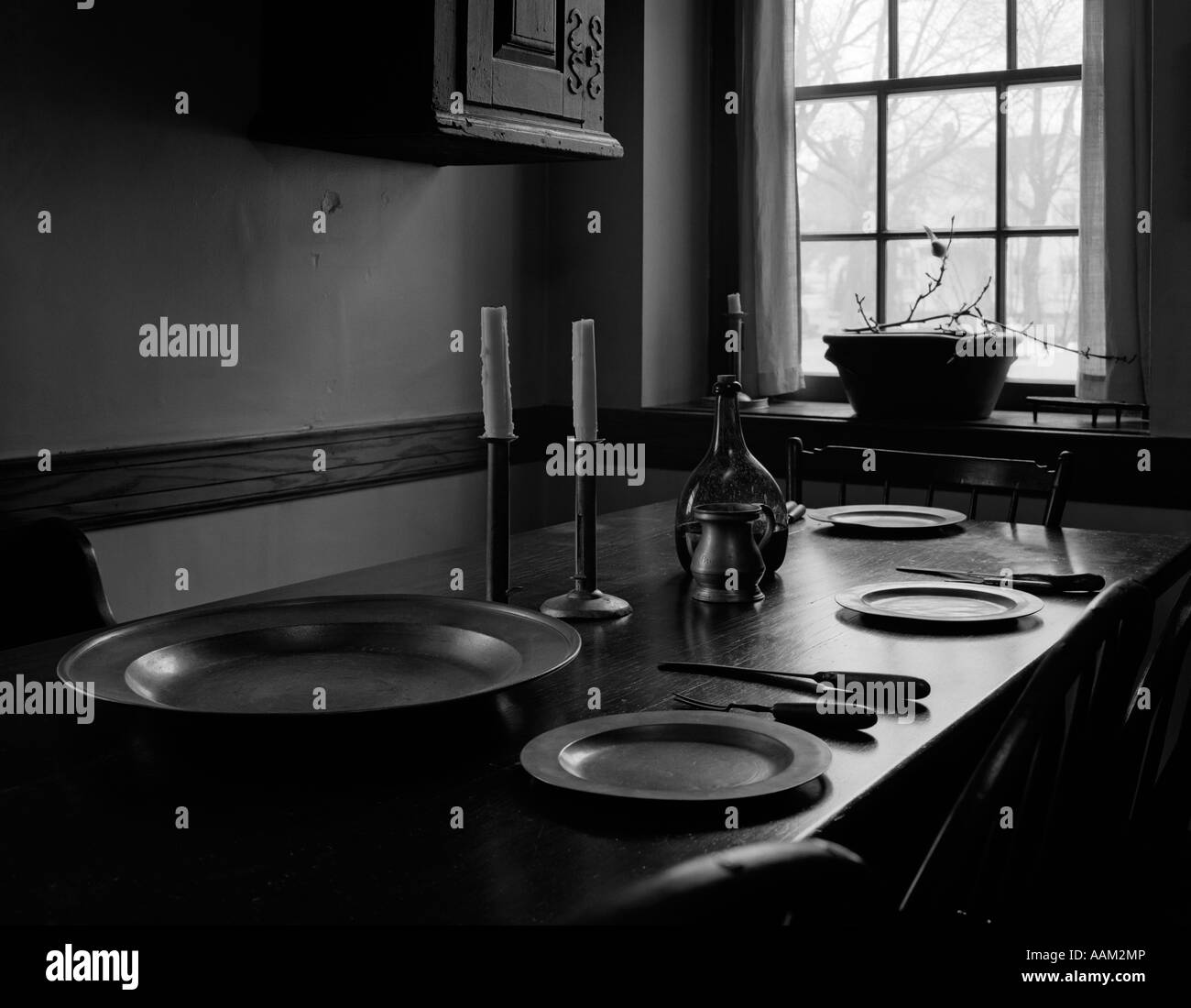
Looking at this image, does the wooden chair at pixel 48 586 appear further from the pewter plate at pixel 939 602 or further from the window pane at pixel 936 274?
the window pane at pixel 936 274

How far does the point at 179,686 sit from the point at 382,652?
0.22 meters

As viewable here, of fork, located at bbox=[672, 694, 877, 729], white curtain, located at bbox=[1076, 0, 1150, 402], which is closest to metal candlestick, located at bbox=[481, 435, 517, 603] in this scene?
fork, located at bbox=[672, 694, 877, 729]

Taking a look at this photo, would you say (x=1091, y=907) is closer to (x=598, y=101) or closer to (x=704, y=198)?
(x=598, y=101)

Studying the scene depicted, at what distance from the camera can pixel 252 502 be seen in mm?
2707

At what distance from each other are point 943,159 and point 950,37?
12.0 inches

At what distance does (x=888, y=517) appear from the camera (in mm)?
2385

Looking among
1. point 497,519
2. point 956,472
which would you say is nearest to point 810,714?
point 497,519

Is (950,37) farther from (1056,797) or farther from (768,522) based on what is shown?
(1056,797)

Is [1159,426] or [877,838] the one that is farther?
[1159,426]

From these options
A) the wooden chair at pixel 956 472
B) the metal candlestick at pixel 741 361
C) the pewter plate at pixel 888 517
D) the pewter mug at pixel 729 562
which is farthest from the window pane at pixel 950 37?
the pewter mug at pixel 729 562

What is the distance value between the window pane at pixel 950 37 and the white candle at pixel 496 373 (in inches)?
90.0

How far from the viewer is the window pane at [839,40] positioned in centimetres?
338
